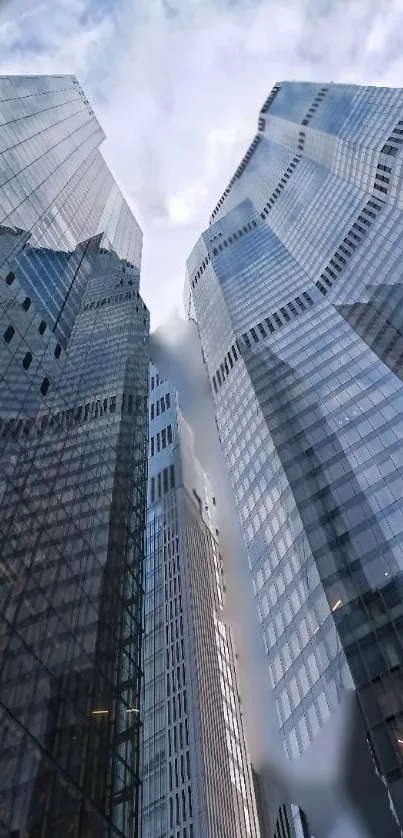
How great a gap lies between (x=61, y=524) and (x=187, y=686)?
184ft

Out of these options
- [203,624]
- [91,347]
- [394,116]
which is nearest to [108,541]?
[91,347]

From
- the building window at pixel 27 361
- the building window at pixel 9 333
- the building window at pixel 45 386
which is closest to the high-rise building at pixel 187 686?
the building window at pixel 45 386

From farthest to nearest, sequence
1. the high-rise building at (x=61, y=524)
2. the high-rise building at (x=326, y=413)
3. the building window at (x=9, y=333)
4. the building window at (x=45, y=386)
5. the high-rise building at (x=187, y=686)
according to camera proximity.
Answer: the high-rise building at (x=187, y=686) < the high-rise building at (x=326, y=413) < the building window at (x=45, y=386) < the building window at (x=9, y=333) < the high-rise building at (x=61, y=524)

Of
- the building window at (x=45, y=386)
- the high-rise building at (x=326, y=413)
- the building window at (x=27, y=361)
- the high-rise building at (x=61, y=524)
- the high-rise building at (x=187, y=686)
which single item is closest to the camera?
the high-rise building at (x=61, y=524)

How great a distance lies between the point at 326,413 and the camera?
72312 millimetres

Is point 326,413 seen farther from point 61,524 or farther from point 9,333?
point 61,524

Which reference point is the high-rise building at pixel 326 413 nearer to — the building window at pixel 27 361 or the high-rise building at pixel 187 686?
the high-rise building at pixel 187 686

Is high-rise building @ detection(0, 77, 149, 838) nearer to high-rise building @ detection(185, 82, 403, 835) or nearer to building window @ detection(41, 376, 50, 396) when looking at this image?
building window @ detection(41, 376, 50, 396)

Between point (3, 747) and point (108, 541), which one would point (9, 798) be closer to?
point (3, 747)

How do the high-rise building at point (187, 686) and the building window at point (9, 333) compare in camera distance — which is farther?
the high-rise building at point (187, 686)

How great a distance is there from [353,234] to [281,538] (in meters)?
64.7

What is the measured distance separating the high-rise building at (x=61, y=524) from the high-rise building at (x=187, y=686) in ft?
122

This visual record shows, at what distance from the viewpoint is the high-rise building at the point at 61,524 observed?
2636cm

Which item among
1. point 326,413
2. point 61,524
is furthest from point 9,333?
point 326,413
